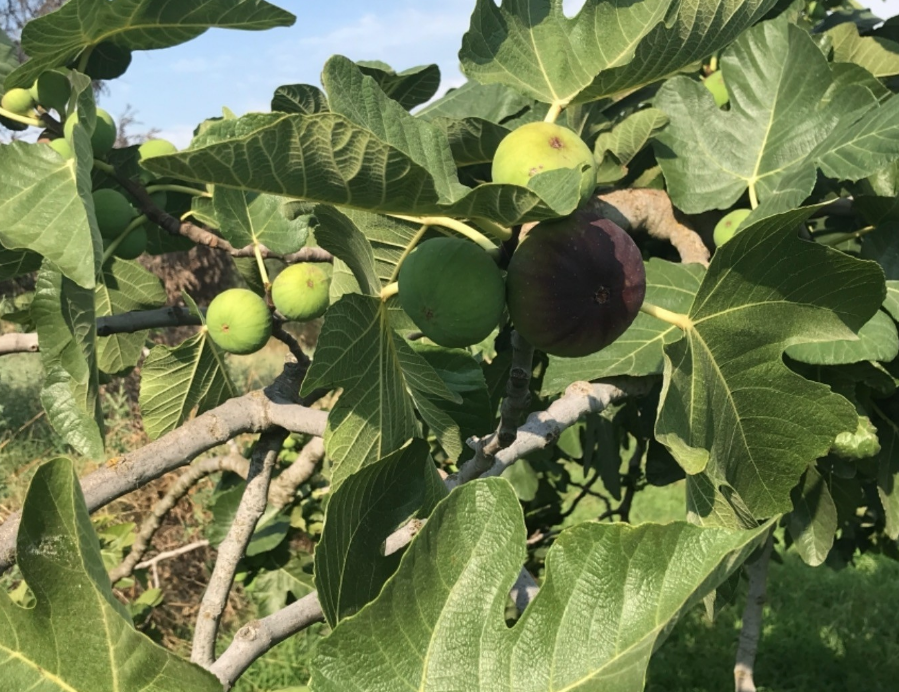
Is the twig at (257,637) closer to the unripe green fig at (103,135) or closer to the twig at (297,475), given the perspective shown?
the twig at (297,475)

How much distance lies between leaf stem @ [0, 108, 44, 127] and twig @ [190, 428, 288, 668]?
2.14ft

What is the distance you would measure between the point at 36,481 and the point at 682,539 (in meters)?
0.42

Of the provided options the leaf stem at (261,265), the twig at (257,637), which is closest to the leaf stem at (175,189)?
the leaf stem at (261,265)

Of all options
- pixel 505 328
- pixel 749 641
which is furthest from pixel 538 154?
pixel 749 641

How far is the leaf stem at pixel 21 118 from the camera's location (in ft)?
4.34

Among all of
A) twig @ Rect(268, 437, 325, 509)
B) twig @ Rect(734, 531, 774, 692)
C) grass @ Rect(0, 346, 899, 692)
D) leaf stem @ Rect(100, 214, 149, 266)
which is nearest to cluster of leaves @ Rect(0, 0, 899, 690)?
leaf stem @ Rect(100, 214, 149, 266)

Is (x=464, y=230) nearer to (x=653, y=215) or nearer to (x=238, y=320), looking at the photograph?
(x=238, y=320)

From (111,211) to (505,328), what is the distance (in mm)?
738

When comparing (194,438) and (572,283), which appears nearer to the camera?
(572,283)

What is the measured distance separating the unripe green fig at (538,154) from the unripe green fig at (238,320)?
0.64m

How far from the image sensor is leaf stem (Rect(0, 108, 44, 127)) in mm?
1323

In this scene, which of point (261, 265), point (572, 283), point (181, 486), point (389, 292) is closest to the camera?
point (572, 283)

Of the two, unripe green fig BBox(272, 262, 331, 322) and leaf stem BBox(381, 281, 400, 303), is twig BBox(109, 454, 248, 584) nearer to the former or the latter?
unripe green fig BBox(272, 262, 331, 322)

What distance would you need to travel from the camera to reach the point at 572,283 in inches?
29.7
